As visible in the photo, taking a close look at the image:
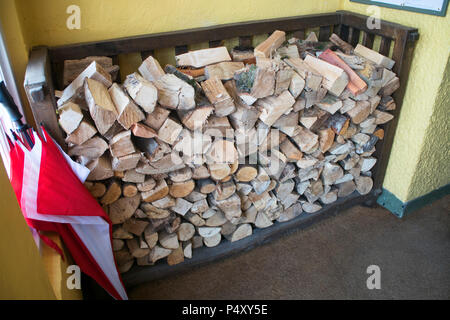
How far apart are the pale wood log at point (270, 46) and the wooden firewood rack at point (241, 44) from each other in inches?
4.4

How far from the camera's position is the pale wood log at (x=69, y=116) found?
1.25m

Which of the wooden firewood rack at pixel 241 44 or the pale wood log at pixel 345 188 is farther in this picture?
the pale wood log at pixel 345 188

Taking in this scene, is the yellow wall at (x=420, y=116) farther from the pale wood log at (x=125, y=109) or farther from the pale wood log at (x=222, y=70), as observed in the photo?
the pale wood log at (x=125, y=109)

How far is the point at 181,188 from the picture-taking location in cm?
160

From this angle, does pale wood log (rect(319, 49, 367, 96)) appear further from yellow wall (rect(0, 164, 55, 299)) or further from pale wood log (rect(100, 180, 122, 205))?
yellow wall (rect(0, 164, 55, 299))

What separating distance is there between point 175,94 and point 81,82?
1.12ft

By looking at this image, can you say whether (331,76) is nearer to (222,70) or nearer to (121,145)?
(222,70)

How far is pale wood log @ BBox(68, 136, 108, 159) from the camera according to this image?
135 cm

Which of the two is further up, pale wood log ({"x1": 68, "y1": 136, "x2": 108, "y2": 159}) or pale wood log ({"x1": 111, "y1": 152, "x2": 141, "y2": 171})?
pale wood log ({"x1": 68, "y1": 136, "x2": 108, "y2": 159})

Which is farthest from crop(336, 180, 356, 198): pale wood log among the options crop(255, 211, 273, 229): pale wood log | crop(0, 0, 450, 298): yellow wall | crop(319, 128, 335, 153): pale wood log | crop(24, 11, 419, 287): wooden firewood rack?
crop(255, 211, 273, 229): pale wood log

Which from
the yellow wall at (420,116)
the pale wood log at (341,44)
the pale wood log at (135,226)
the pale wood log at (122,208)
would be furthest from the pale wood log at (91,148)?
the yellow wall at (420,116)

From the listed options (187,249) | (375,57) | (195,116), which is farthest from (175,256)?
(375,57)

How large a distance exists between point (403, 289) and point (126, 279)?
1309 millimetres

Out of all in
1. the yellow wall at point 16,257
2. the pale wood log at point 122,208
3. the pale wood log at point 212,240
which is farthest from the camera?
the pale wood log at point 212,240
